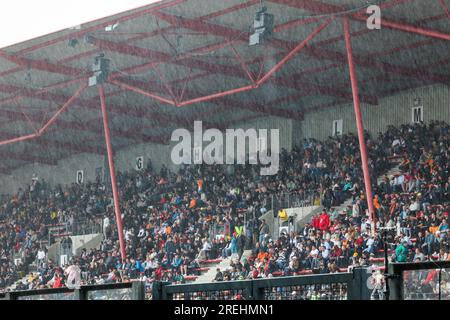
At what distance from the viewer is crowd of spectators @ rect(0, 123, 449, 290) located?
27.9 metres

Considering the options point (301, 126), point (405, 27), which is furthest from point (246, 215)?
point (405, 27)

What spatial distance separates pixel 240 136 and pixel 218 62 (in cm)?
899

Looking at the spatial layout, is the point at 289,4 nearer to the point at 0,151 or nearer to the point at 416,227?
the point at 416,227

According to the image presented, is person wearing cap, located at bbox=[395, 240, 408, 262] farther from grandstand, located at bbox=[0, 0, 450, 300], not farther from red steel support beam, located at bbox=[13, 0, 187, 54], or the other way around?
red steel support beam, located at bbox=[13, 0, 187, 54]

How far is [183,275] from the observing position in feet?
108

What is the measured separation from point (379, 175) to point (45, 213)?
18760mm

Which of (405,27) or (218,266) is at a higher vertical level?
(405,27)

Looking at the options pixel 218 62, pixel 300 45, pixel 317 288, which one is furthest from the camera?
pixel 218 62

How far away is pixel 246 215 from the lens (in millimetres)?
34406

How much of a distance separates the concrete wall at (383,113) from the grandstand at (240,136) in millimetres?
67

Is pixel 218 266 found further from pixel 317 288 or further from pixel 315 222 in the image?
pixel 317 288

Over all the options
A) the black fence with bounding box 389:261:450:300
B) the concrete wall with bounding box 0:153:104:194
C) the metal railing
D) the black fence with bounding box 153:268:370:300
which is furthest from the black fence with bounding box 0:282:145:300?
the concrete wall with bounding box 0:153:104:194

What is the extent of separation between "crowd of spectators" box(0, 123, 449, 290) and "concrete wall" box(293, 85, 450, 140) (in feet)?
3.33
